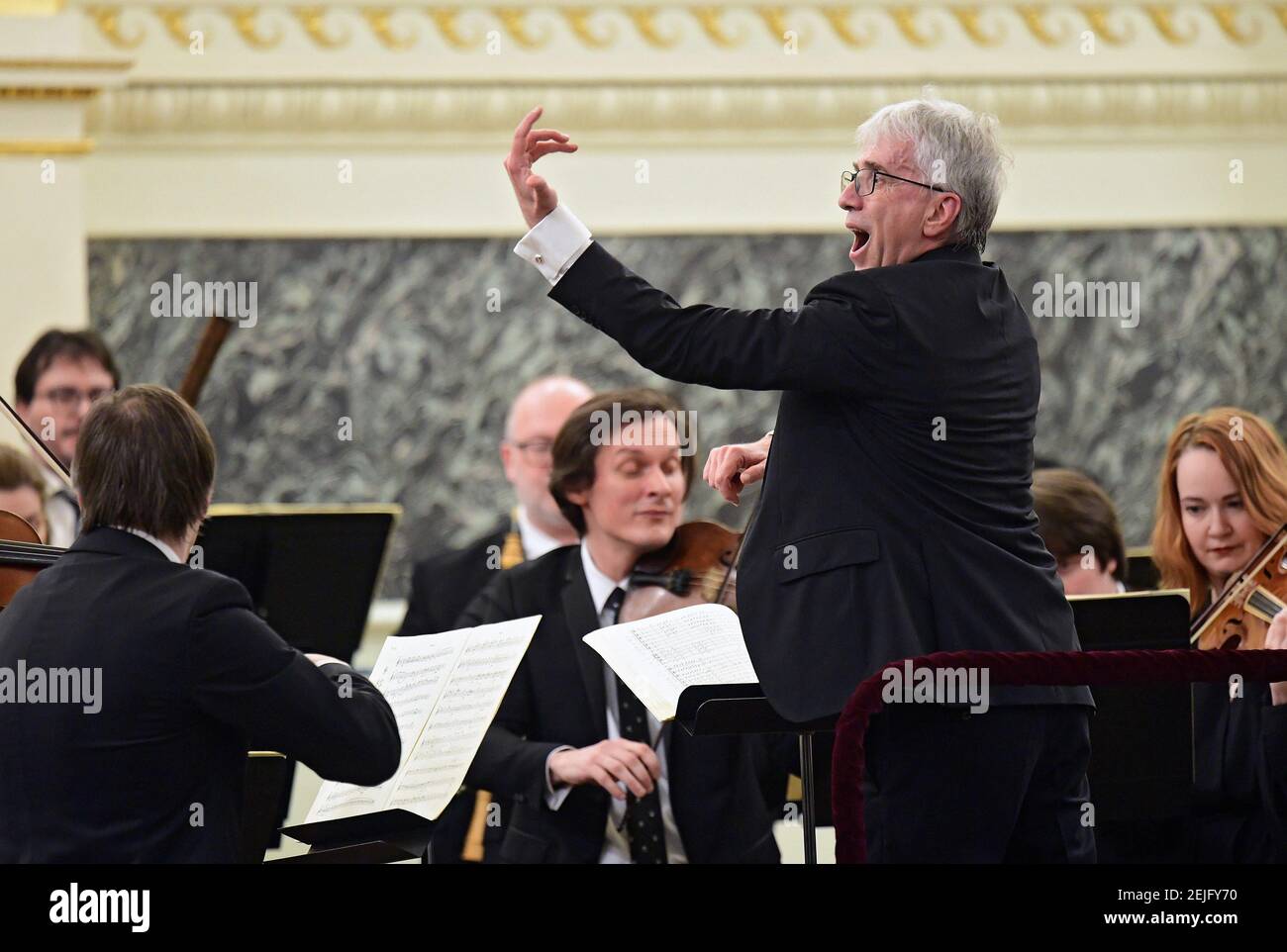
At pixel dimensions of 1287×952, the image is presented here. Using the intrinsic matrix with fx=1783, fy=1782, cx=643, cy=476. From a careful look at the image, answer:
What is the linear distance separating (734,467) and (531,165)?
585 mm

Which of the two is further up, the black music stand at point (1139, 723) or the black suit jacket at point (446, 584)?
the black suit jacket at point (446, 584)

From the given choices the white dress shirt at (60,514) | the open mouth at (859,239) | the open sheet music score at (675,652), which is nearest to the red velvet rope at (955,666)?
the open sheet music score at (675,652)

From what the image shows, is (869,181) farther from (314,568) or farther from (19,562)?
(314,568)

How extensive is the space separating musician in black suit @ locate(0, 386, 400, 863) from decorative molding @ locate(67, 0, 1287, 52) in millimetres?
3059

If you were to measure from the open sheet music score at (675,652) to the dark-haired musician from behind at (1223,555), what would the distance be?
37.4 inches

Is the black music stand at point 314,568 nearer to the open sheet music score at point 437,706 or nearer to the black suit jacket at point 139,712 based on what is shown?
the open sheet music score at point 437,706

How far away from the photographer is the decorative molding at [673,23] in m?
5.36

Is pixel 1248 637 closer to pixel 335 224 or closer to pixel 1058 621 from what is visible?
pixel 1058 621

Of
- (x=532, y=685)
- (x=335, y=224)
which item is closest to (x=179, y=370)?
(x=335, y=224)

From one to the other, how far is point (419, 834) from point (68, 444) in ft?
6.98

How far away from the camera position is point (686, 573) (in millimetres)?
3762


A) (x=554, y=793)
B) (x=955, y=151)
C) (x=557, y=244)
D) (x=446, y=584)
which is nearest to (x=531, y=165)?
(x=557, y=244)

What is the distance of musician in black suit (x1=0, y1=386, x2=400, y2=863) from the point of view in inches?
96.5
